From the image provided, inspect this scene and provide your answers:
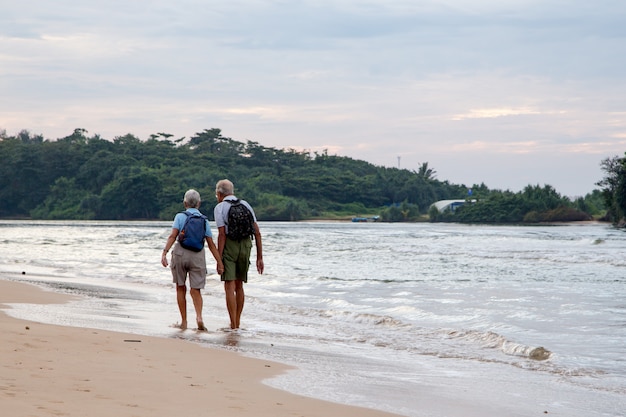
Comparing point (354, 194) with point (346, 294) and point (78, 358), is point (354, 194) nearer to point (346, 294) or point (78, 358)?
point (346, 294)

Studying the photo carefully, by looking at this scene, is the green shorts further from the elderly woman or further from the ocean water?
the ocean water

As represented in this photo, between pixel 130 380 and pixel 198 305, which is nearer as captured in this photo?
pixel 130 380

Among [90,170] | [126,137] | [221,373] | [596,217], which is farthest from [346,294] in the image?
[126,137]

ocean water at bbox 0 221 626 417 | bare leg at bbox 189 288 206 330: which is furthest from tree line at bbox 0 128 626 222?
bare leg at bbox 189 288 206 330

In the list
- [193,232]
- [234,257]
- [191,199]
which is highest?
[191,199]

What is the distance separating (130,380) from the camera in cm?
536

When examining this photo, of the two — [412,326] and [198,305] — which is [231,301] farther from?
[412,326]

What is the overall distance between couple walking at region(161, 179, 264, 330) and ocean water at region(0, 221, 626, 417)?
0.44 metres

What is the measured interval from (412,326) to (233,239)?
2.74 metres

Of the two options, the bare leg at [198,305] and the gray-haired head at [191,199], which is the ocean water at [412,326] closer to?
the bare leg at [198,305]

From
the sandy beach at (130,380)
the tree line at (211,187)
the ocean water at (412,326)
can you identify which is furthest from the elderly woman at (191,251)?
the tree line at (211,187)

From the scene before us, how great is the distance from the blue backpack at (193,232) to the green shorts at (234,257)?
304mm

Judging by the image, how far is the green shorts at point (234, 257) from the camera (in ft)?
30.7

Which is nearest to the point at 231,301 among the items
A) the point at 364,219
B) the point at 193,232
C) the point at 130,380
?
the point at 193,232
